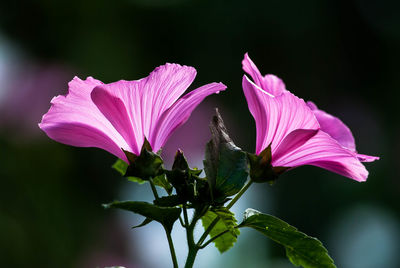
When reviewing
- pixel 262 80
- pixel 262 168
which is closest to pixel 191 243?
pixel 262 168

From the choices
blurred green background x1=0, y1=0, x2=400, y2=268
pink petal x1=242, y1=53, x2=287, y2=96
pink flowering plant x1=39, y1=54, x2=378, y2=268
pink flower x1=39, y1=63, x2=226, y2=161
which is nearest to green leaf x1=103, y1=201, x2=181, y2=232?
pink flowering plant x1=39, y1=54, x2=378, y2=268

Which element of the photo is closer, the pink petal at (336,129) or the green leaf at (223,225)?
the green leaf at (223,225)

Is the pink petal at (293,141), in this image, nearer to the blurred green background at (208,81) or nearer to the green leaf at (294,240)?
the green leaf at (294,240)

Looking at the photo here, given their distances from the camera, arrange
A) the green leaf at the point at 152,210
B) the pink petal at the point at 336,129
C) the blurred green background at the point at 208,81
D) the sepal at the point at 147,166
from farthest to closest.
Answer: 1. the blurred green background at the point at 208,81
2. the pink petal at the point at 336,129
3. the sepal at the point at 147,166
4. the green leaf at the point at 152,210

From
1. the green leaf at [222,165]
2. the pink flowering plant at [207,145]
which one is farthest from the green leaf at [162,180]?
the green leaf at [222,165]

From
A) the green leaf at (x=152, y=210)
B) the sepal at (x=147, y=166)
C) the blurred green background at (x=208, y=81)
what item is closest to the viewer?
the green leaf at (x=152, y=210)

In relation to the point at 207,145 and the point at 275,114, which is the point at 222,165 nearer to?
the point at 207,145

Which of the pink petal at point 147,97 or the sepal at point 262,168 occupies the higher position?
the pink petal at point 147,97

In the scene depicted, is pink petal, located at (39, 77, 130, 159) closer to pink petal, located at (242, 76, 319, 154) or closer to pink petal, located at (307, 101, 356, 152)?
pink petal, located at (242, 76, 319, 154)
